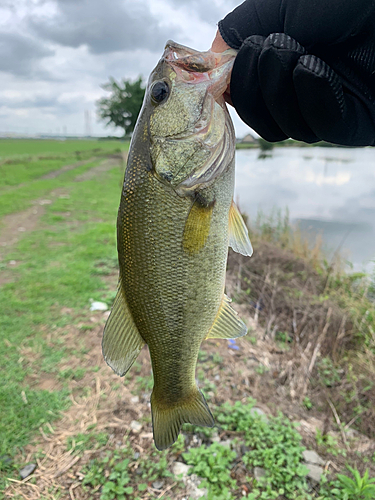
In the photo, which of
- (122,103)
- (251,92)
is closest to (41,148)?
(122,103)

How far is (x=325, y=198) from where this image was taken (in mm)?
17281

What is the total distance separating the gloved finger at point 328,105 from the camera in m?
1.33

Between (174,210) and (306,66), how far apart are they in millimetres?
771

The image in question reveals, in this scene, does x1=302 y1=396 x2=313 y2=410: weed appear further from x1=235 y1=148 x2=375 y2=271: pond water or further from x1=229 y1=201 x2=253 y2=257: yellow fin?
x1=235 y1=148 x2=375 y2=271: pond water

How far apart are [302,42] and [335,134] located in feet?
1.37

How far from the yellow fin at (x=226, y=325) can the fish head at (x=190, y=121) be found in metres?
0.68

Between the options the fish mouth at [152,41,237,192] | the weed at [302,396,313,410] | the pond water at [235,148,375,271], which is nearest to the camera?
the fish mouth at [152,41,237,192]

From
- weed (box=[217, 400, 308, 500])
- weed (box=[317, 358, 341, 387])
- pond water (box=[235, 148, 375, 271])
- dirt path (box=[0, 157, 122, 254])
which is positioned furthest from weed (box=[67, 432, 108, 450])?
pond water (box=[235, 148, 375, 271])

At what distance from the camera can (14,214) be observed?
33.2 feet

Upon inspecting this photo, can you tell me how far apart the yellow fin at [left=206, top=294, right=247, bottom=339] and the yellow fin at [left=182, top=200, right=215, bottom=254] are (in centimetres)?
41

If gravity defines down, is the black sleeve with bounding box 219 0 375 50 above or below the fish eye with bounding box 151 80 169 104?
above

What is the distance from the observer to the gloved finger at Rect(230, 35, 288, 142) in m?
1.43

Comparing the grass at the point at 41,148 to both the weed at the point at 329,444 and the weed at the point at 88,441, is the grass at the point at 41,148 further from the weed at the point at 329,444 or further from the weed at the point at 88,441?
the weed at the point at 329,444

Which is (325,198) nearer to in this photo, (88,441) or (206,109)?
(88,441)
